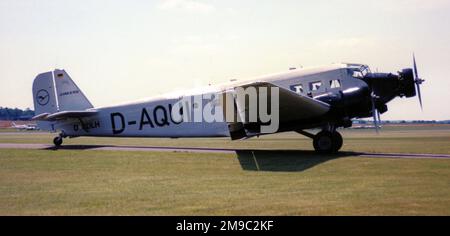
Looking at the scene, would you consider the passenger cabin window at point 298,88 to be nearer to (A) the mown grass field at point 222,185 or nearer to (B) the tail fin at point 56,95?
(A) the mown grass field at point 222,185

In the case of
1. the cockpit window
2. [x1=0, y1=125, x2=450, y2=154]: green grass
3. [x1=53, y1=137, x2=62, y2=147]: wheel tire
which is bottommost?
[x1=0, y1=125, x2=450, y2=154]: green grass

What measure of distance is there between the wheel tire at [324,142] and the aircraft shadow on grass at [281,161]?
46 centimetres

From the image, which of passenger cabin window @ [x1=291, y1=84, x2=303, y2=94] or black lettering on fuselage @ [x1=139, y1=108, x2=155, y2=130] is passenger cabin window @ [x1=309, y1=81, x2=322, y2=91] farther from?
black lettering on fuselage @ [x1=139, y1=108, x2=155, y2=130]

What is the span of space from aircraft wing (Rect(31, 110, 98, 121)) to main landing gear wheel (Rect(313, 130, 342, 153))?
11.9 m

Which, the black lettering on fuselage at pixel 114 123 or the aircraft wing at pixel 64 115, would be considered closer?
the aircraft wing at pixel 64 115

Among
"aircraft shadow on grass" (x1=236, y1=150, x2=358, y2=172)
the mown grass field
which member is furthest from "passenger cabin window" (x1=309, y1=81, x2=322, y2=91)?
the mown grass field

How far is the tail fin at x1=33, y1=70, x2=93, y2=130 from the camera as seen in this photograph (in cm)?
2423

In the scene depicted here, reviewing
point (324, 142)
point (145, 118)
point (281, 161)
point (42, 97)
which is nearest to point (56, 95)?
point (42, 97)

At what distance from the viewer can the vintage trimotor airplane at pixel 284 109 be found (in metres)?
18.4

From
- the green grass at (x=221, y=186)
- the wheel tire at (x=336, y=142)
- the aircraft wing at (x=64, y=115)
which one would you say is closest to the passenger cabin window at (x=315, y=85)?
the wheel tire at (x=336, y=142)

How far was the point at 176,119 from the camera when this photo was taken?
21.6 meters
